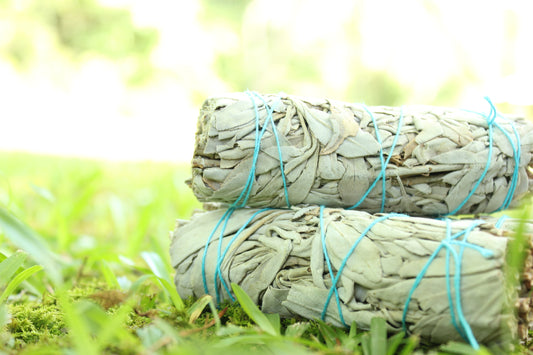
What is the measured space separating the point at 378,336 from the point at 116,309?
721 mm

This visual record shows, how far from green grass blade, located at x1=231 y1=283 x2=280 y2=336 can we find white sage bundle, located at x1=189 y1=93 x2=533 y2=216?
28 centimetres

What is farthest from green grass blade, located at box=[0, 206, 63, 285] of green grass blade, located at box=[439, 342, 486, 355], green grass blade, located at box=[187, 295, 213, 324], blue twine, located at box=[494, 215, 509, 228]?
blue twine, located at box=[494, 215, 509, 228]

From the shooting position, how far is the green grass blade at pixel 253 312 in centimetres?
104

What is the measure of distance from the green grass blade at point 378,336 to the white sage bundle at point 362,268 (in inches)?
0.8

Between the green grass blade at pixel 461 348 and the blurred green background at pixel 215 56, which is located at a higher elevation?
the blurred green background at pixel 215 56

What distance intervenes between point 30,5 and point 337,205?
10.4 metres

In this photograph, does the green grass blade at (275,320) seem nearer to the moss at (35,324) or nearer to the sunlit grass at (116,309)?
the sunlit grass at (116,309)

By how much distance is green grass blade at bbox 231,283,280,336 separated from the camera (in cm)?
104

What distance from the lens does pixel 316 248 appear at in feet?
3.74

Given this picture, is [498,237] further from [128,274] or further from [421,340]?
[128,274]

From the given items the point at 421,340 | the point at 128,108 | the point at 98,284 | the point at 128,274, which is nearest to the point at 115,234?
the point at 128,274

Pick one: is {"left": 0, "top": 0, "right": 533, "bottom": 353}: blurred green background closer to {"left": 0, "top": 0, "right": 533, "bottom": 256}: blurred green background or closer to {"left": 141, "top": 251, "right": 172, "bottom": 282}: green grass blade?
{"left": 0, "top": 0, "right": 533, "bottom": 256}: blurred green background

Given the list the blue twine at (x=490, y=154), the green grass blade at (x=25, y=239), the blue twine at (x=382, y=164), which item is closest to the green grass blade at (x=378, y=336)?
the blue twine at (x=382, y=164)

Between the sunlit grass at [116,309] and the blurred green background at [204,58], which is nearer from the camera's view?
the sunlit grass at [116,309]
